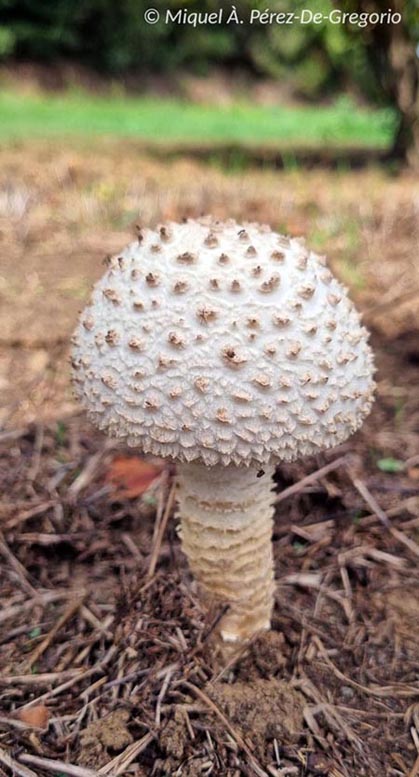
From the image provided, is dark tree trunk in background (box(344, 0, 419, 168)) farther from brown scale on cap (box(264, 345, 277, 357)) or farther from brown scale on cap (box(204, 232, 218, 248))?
brown scale on cap (box(264, 345, 277, 357))

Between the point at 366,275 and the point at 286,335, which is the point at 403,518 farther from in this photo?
the point at 366,275

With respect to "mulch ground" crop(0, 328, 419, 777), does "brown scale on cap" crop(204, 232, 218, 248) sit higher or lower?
higher

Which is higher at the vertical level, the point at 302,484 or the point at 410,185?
the point at 410,185

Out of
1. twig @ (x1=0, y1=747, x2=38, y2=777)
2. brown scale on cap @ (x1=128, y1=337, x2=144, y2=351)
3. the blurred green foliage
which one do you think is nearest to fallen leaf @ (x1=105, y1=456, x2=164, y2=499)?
twig @ (x1=0, y1=747, x2=38, y2=777)

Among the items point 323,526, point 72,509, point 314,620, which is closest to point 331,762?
point 314,620

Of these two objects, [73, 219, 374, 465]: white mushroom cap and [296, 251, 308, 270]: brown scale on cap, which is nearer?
[73, 219, 374, 465]: white mushroom cap

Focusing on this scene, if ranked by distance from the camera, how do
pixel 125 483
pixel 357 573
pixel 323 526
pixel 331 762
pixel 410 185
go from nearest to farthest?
pixel 331 762, pixel 357 573, pixel 323 526, pixel 125 483, pixel 410 185
